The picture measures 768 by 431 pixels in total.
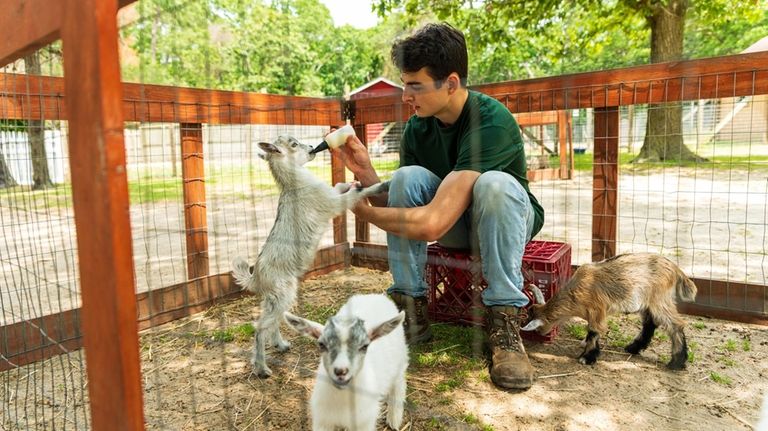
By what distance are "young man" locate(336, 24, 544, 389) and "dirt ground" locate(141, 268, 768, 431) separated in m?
0.17

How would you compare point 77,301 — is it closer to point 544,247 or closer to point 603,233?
point 544,247

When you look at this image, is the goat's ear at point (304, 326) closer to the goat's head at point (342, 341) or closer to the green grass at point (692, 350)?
the goat's head at point (342, 341)

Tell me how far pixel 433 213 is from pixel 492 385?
29.4 inches

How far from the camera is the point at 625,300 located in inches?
90.5

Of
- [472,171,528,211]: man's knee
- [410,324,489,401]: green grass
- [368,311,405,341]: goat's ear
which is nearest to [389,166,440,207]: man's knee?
[472,171,528,211]: man's knee

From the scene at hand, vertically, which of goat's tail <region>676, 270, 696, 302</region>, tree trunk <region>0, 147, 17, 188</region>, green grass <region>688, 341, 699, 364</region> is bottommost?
green grass <region>688, 341, 699, 364</region>

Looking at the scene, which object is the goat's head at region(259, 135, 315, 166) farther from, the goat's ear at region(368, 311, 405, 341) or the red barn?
the goat's ear at region(368, 311, 405, 341)

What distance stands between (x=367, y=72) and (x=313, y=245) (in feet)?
3.41

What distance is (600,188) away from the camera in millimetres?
3152

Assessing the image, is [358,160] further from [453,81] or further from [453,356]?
[453,356]

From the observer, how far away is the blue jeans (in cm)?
220

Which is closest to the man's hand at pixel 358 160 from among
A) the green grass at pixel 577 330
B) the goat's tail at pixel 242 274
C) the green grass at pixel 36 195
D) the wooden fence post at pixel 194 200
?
the goat's tail at pixel 242 274

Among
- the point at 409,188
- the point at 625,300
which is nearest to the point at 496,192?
the point at 409,188

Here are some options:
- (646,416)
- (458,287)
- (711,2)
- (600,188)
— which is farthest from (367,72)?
(711,2)
